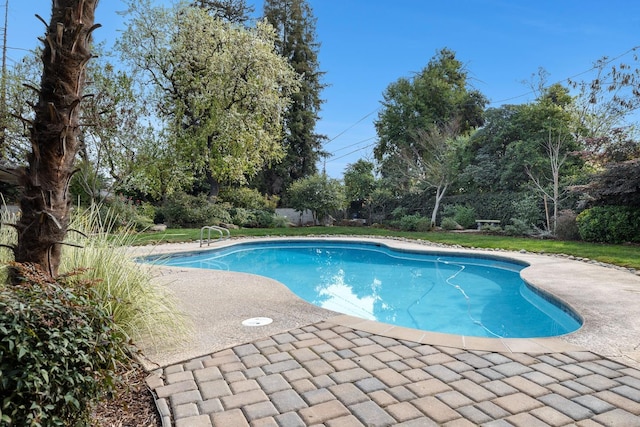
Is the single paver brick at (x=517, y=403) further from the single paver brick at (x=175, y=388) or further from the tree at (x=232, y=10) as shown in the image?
the tree at (x=232, y=10)

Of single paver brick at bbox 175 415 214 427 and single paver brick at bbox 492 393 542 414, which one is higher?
single paver brick at bbox 492 393 542 414

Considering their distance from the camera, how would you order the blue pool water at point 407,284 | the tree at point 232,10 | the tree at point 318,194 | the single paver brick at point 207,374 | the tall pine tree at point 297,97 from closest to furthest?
the single paver brick at point 207,374
the blue pool water at point 407,284
the tree at point 318,194
the tree at point 232,10
the tall pine tree at point 297,97

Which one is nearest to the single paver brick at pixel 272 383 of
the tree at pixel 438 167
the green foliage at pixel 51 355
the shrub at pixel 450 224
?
the green foliage at pixel 51 355

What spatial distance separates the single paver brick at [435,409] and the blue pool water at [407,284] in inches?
116

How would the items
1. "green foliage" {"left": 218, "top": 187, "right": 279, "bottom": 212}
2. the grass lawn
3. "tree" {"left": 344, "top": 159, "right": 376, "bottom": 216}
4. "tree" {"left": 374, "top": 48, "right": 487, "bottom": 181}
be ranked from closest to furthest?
the grass lawn, "green foliage" {"left": 218, "top": 187, "right": 279, "bottom": 212}, "tree" {"left": 344, "top": 159, "right": 376, "bottom": 216}, "tree" {"left": 374, "top": 48, "right": 487, "bottom": 181}

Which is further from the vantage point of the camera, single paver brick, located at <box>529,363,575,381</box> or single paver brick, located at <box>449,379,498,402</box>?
single paver brick, located at <box>529,363,575,381</box>

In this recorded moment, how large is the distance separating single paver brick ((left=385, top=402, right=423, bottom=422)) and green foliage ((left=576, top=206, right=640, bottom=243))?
11024 millimetres

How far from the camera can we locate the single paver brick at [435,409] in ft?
7.13

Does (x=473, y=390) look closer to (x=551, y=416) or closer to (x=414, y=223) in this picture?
(x=551, y=416)

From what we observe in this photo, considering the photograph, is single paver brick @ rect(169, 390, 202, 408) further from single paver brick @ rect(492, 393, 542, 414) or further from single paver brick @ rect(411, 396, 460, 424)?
single paver brick @ rect(492, 393, 542, 414)

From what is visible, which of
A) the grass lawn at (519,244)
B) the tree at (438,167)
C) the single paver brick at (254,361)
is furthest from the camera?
the tree at (438,167)

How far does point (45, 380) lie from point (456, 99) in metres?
25.5

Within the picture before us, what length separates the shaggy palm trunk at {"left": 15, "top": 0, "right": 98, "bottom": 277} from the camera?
7.38 ft

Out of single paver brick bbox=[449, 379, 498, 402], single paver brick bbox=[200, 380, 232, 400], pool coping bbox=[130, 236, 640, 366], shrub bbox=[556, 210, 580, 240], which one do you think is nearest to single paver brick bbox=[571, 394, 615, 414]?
single paver brick bbox=[449, 379, 498, 402]
